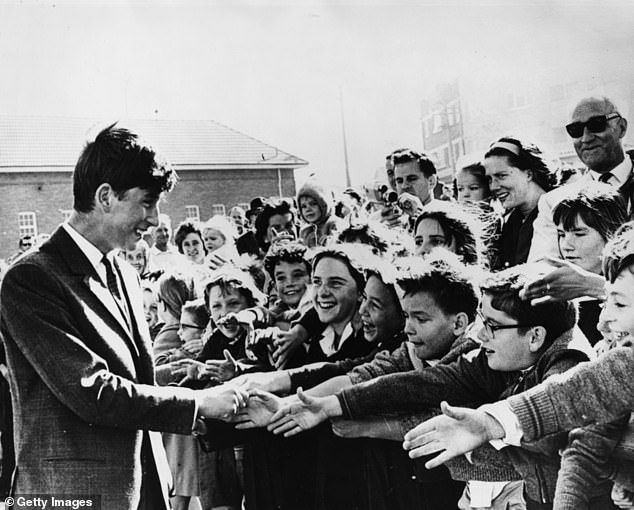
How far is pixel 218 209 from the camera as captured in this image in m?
3.23

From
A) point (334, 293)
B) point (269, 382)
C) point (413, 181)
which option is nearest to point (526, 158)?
point (413, 181)

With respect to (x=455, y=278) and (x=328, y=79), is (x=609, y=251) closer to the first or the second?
(x=455, y=278)

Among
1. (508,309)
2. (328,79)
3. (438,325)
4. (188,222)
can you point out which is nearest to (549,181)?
(508,309)

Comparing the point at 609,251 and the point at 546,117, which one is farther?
the point at 546,117

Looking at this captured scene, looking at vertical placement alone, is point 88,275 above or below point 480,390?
above

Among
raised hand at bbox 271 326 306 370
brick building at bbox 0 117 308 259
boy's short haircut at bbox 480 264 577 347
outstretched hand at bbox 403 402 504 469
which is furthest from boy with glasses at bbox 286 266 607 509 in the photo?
brick building at bbox 0 117 308 259

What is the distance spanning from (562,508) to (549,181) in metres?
1.05

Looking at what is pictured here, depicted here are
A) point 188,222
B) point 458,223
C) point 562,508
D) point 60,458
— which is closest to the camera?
point 562,508

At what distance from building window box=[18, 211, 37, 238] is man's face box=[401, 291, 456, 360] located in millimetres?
1444

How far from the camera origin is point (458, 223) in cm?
279

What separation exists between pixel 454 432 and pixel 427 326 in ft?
1.33

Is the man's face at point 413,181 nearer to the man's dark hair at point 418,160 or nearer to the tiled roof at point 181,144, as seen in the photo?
the man's dark hair at point 418,160

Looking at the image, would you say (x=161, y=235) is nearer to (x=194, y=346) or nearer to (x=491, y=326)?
(x=194, y=346)

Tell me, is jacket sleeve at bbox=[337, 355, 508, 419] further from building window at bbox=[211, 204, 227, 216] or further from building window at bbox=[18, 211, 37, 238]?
building window at bbox=[18, 211, 37, 238]
